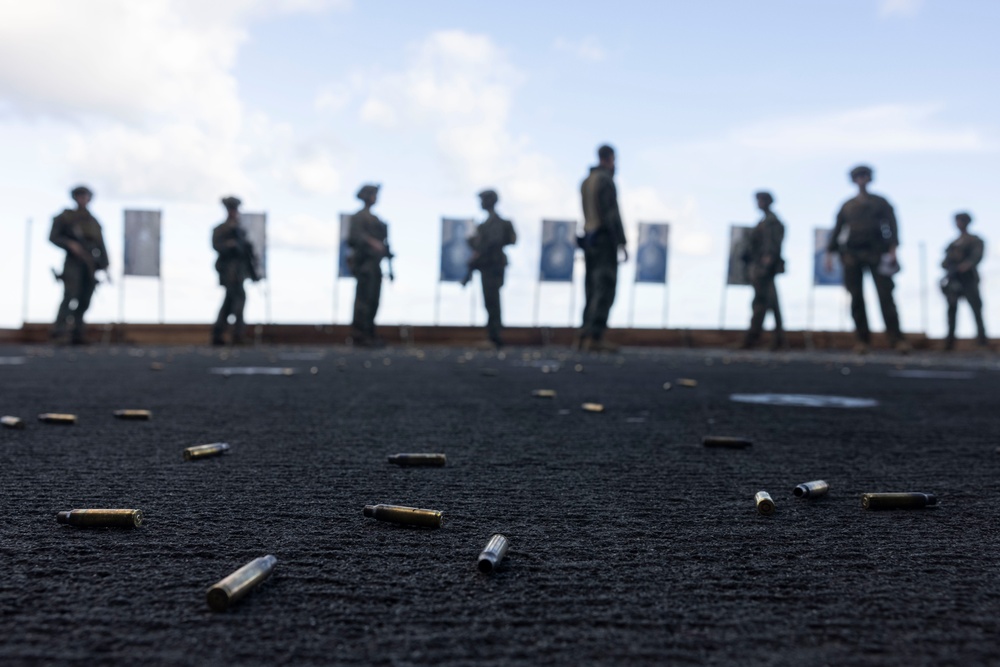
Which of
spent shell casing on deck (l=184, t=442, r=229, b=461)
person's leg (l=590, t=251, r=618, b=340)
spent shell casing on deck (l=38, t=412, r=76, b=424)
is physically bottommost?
spent shell casing on deck (l=38, t=412, r=76, b=424)

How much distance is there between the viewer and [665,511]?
183cm

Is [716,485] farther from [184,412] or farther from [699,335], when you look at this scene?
[699,335]

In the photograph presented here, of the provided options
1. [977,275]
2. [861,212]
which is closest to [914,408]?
[861,212]

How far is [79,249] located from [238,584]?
13.0 m

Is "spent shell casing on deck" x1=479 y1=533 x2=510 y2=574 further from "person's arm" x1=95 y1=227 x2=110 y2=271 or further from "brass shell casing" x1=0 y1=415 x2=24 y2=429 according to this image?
"person's arm" x1=95 y1=227 x2=110 y2=271

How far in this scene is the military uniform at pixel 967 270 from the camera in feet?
54.6

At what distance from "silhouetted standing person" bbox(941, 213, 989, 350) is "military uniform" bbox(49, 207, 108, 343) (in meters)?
15.0

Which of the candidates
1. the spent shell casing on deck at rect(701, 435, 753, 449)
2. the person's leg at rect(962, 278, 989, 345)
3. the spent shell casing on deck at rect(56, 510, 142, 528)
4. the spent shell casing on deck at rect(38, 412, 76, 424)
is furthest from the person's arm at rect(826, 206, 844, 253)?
the spent shell casing on deck at rect(56, 510, 142, 528)

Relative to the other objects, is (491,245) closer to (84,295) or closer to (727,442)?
(84,295)

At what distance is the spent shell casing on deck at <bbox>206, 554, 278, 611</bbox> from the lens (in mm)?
1146

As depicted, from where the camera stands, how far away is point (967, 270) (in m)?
16.7

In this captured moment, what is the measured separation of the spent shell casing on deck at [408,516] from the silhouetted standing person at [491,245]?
12667 mm

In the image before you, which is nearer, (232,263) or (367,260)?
(232,263)

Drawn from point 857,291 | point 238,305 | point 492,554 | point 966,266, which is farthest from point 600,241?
point 492,554
